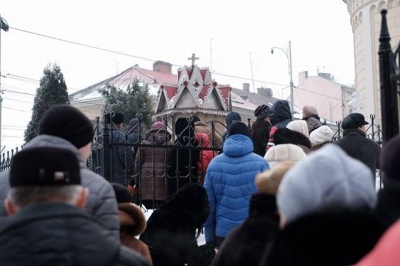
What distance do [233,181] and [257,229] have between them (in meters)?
2.94

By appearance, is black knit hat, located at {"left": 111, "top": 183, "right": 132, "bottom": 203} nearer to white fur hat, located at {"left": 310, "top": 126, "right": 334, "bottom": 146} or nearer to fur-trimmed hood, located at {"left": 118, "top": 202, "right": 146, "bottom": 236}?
fur-trimmed hood, located at {"left": 118, "top": 202, "right": 146, "bottom": 236}

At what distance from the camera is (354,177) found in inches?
85.4

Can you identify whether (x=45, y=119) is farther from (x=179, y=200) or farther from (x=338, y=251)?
(x=338, y=251)

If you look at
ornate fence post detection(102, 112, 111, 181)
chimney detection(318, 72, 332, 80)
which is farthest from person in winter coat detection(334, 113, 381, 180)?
chimney detection(318, 72, 332, 80)

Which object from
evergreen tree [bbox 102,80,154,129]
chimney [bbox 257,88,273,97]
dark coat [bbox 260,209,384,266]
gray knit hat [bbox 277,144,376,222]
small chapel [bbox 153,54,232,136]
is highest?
chimney [bbox 257,88,273,97]

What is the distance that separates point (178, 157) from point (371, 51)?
58.9ft

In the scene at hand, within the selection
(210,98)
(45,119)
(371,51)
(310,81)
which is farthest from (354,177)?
(310,81)

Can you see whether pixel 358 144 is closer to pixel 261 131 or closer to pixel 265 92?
pixel 261 131

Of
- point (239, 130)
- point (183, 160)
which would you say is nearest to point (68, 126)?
point (239, 130)

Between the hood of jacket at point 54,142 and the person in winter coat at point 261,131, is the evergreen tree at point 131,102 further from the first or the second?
the hood of jacket at point 54,142

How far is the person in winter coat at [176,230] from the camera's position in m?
4.82

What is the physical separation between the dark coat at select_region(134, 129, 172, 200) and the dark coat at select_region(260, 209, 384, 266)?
570 centimetres

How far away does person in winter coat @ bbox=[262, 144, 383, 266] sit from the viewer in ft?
6.84

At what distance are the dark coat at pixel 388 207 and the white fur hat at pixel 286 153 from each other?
7.50 ft
